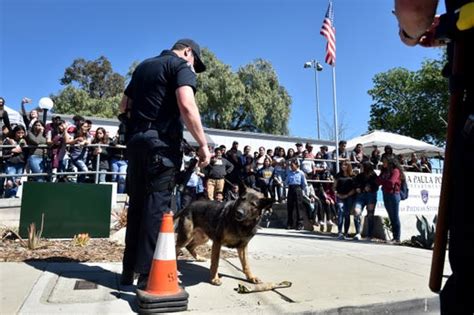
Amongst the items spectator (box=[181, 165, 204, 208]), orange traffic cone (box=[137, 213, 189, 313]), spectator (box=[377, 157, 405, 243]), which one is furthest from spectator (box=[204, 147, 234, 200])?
orange traffic cone (box=[137, 213, 189, 313])

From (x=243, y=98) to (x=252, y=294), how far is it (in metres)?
34.6

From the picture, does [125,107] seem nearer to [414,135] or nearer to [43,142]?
[43,142]

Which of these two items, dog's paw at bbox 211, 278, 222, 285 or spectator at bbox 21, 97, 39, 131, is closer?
dog's paw at bbox 211, 278, 222, 285

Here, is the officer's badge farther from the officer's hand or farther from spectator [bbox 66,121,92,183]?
the officer's hand

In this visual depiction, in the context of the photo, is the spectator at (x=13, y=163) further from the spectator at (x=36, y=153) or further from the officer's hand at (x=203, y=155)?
the officer's hand at (x=203, y=155)

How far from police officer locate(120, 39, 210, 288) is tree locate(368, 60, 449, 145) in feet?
127

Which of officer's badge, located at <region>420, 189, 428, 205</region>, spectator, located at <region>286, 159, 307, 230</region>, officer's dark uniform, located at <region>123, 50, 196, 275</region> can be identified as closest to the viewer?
officer's dark uniform, located at <region>123, 50, 196, 275</region>

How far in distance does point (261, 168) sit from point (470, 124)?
11537 mm

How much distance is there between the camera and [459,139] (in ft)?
5.21

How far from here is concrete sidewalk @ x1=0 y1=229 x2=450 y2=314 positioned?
336 cm

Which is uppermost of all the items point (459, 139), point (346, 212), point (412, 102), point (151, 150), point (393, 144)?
point (412, 102)

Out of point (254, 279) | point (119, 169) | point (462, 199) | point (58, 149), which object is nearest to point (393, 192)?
point (254, 279)

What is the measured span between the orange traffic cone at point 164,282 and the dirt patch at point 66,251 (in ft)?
6.75

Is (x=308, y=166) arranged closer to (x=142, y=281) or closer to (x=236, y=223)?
(x=236, y=223)
